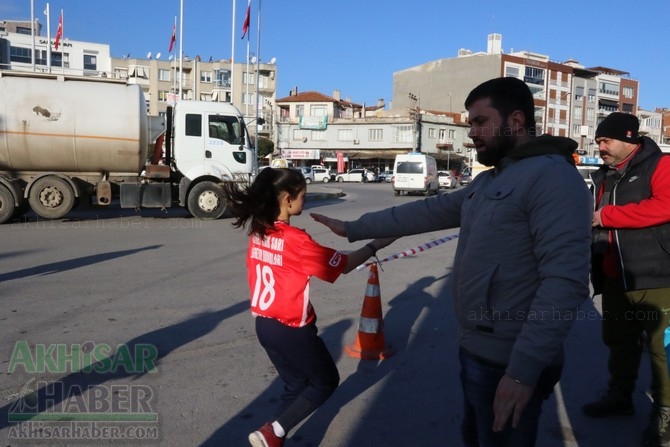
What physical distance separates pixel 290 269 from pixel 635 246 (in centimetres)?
204

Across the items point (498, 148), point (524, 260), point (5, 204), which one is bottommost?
point (5, 204)

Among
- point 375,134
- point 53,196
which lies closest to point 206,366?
point 53,196

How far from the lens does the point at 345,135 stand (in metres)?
73.1

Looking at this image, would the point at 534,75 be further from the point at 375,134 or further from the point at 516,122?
the point at 516,122

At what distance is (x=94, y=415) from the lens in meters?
3.79

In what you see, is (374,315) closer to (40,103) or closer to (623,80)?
(40,103)

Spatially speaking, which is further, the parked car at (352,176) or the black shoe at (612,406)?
the parked car at (352,176)

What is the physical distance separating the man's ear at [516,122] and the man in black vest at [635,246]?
1591 mm

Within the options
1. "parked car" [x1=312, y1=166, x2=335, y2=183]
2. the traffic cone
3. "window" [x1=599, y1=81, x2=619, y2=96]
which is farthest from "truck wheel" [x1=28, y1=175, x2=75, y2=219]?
"window" [x1=599, y1=81, x2=619, y2=96]

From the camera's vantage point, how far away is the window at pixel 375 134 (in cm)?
7081

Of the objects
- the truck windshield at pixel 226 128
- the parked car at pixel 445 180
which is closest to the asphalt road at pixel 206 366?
the truck windshield at pixel 226 128

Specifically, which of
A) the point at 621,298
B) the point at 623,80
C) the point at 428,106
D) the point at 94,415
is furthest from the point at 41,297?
the point at 623,80

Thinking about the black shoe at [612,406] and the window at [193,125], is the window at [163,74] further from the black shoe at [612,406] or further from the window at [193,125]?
the black shoe at [612,406]

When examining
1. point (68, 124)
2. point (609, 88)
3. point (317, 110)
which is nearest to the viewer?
point (68, 124)
